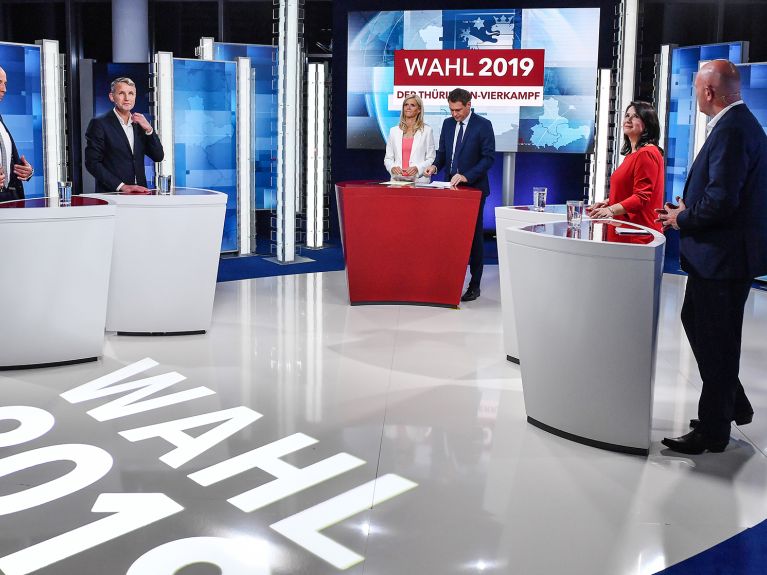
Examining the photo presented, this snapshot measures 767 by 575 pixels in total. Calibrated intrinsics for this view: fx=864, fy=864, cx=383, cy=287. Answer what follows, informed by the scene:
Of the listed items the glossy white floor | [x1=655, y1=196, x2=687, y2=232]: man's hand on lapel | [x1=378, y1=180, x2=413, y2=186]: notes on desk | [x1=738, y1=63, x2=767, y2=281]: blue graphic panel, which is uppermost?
[x1=738, y1=63, x2=767, y2=281]: blue graphic panel

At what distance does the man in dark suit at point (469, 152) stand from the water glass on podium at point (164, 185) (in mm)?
2012

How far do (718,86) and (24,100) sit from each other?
6345 mm

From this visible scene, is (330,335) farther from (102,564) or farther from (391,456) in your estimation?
(102,564)

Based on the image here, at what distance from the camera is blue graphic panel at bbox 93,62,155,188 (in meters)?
8.86

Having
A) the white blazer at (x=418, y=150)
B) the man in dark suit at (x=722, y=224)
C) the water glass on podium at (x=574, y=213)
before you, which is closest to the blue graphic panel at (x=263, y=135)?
the white blazer at (x=418, y=150)

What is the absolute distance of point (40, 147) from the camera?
7.99 metres

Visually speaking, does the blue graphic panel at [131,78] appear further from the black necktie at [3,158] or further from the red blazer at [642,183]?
the red blazer at [642,183]

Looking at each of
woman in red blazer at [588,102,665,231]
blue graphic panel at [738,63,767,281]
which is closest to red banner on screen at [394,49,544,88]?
blue graphic panel at [738,63,767,281]

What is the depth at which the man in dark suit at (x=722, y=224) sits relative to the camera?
3119 millimetres

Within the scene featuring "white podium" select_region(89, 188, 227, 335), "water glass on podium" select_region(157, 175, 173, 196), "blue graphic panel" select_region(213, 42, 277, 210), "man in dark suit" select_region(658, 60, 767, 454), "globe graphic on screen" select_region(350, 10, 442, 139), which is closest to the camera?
"man in dark suit" select_region(658, 60, 767, 454)

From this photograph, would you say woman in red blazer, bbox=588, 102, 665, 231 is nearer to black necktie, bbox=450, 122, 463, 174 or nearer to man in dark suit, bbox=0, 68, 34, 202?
black necktie, bbox=450, 122, 463, 174

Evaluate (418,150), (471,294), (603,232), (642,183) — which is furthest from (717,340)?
(418,150)

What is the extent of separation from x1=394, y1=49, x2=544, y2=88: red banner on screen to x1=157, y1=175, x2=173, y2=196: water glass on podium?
4.68 metres

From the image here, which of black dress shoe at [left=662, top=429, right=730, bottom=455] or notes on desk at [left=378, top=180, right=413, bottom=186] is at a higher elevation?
notes on desk at [left=378, top=180, right=413, bottom=186]
